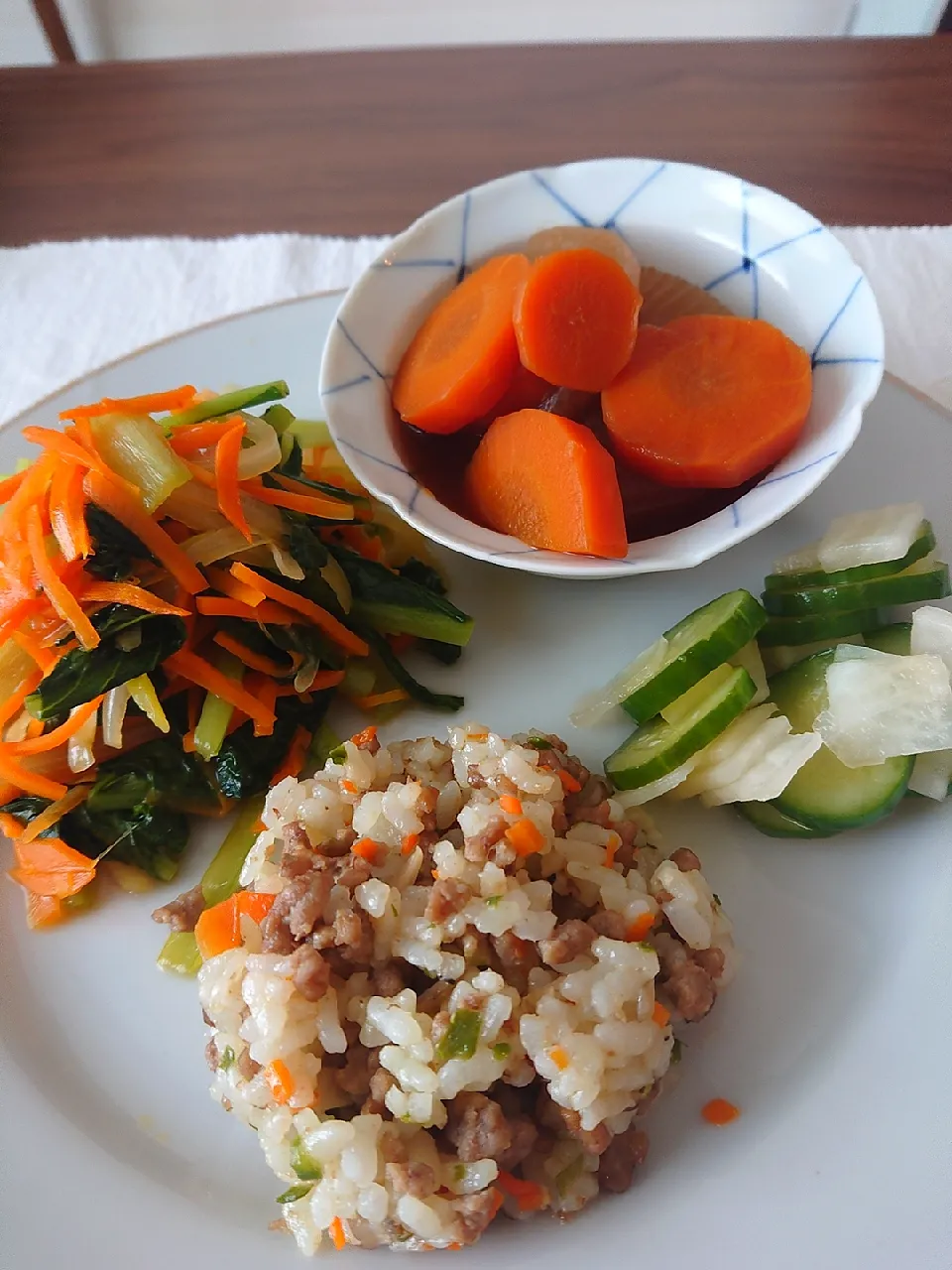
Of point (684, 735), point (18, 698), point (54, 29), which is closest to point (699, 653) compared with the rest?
point (684, 735)

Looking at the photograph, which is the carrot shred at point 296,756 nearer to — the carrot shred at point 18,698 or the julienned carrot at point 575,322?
the carrot shred at point 18,698

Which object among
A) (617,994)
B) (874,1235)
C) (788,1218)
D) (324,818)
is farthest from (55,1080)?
(874,1235)

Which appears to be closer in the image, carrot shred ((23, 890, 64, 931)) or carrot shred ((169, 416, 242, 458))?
carrot shred ((23, 890, 64, 931))

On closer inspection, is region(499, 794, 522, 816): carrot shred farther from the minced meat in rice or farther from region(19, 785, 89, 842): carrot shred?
region(19, 785, 89, 842): carrot shred

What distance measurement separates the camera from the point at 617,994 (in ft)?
5.16

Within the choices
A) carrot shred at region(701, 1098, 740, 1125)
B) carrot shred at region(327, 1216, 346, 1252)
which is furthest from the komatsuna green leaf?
carrot shred at region(701, 1098, 740, 1125)

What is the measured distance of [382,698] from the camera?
2.33 meters

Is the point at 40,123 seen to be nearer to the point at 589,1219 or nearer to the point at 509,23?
the point at 509,23

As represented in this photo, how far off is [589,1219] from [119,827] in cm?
121

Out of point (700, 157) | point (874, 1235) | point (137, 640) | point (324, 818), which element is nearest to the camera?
point (874, 1235)

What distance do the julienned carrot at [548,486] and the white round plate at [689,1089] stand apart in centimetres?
35

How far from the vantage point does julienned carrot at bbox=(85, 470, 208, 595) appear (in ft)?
6.95

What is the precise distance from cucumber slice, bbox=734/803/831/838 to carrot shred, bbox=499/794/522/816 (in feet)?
1.94

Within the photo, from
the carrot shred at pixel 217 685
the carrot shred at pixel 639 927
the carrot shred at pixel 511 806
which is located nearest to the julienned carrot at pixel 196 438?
the carrot shred at pixel 217 685
